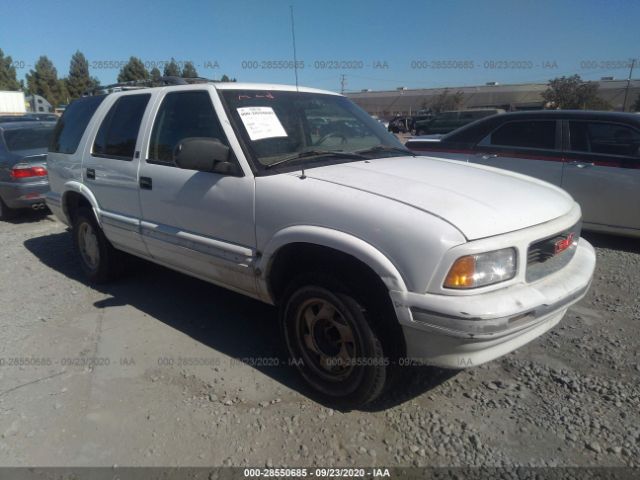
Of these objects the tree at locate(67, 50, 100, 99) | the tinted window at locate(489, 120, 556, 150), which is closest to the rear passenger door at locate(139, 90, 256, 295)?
the tinted window at locate(489, 120, 556, 150)

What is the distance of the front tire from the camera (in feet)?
8.21

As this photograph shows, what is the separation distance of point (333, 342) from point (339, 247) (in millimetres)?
671

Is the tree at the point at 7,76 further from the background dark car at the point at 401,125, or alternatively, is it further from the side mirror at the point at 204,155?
the side mirror at the point at 204,155

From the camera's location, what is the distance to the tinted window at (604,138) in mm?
5383

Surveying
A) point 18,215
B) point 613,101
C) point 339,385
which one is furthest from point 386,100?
point 339,385

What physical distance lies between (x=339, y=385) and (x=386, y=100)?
68.7 metres

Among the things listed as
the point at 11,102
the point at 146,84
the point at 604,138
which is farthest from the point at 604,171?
the point at 11,102

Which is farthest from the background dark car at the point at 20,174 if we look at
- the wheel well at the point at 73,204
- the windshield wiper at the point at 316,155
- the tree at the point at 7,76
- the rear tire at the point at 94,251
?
the tree at the point at 7,76

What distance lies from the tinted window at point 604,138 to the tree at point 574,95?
39029 mm

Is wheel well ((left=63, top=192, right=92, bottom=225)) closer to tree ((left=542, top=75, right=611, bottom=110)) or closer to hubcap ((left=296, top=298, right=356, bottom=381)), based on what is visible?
hubcap ((left=296, top=298, right=356, bottom=381))

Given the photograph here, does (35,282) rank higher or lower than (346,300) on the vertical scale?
lower

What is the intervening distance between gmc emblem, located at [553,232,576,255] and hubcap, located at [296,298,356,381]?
4.11 feet

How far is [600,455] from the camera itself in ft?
7.64

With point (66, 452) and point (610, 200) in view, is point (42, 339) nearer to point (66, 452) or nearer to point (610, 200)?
point (66, 452)
